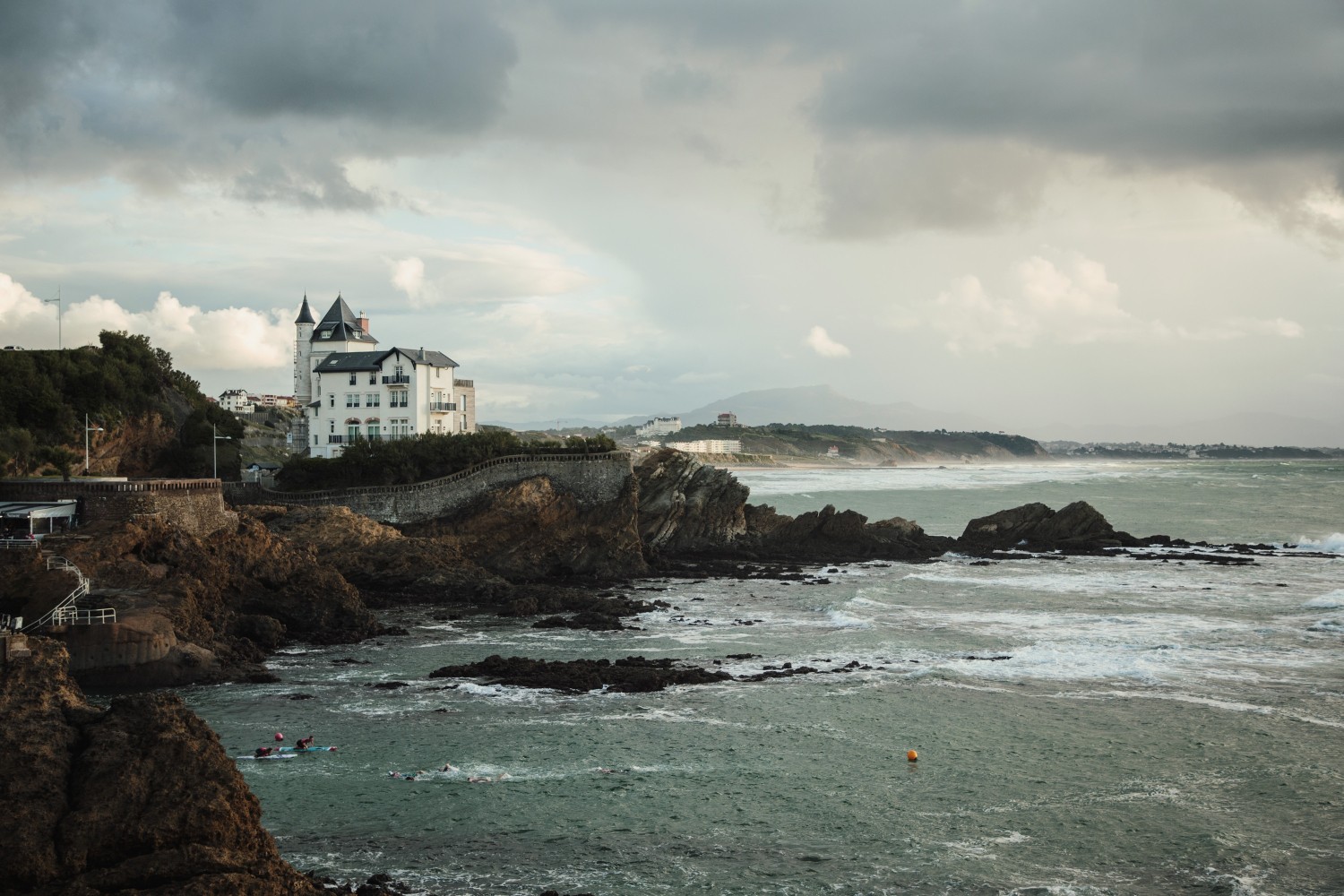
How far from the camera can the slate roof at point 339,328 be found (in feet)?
202

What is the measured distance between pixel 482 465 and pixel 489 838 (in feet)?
106

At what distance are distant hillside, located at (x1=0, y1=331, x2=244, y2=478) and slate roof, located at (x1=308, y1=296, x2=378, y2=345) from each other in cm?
820

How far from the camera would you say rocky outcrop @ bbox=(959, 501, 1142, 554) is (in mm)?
50188

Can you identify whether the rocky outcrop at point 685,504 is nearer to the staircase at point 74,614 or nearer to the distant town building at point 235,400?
the staircase at point 74,614

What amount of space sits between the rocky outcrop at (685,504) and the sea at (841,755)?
1447 centimetres

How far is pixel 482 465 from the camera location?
4612 cm

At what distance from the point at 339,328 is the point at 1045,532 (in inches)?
1585

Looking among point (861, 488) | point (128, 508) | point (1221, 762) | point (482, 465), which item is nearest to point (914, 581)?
point (482, 465)

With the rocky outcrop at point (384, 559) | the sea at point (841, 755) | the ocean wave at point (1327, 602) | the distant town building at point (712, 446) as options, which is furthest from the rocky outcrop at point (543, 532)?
the distant town building at point (712, 446)

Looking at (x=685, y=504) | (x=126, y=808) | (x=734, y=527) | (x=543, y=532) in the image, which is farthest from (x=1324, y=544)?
(x=126, y=808)

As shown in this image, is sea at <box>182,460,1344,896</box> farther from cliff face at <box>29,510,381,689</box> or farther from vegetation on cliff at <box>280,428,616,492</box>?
vegetation on cliff at <box>280,428,616,492</box>

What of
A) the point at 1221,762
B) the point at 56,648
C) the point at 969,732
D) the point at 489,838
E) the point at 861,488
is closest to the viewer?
the point at 489,838

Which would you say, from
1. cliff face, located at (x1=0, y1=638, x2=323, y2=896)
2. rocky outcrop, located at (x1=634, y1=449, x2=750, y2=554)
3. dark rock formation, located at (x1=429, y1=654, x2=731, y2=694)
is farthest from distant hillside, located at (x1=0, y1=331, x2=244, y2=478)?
cliff face, located at (x1=0, y1=638, x2=323, y2=896)

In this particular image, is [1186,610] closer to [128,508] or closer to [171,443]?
[128,508]
